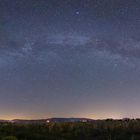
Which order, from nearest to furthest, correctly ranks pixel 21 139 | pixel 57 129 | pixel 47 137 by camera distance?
pixel 21 139 < pixel 47 137 < pixel 57 129

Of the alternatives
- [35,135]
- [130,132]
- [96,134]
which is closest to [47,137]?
[35,135]

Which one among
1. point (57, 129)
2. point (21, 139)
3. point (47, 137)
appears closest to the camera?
point (21, 139)

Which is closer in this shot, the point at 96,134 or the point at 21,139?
the point at 21,139

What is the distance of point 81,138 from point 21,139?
12.0ft

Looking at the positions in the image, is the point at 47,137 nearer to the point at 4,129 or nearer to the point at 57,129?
the point at 57,129

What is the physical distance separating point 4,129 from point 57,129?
3.96m

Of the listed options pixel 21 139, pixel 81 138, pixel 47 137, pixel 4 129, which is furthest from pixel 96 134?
pixel 4 129

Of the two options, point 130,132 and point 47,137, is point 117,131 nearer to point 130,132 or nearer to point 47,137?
point 130,132

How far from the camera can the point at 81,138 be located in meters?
24.5

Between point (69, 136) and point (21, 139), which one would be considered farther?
point (69, 136)

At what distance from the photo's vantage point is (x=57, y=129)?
2877 cm

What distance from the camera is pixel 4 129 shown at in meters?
30.0

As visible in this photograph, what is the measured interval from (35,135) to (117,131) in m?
5.02

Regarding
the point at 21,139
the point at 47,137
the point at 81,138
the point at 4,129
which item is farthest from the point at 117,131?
the point at 4,129
